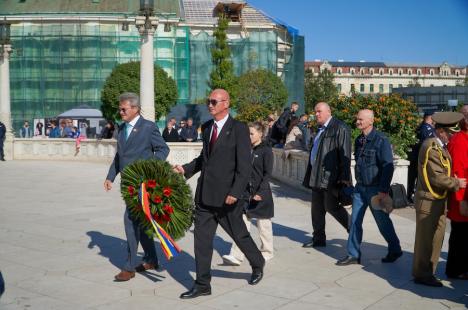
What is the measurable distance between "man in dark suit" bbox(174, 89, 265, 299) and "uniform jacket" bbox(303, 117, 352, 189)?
6.17ft

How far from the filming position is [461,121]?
21.4 ft

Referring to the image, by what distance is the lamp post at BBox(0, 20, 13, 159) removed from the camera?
28.8 metres

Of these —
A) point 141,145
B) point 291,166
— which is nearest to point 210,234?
point 141,145

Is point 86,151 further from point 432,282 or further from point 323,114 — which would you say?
point 432,282

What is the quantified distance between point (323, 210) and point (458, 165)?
8.01 ft

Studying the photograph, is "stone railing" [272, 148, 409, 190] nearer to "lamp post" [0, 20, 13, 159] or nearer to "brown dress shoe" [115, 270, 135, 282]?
"brown dress shoe" [115, 270, 135, 282]

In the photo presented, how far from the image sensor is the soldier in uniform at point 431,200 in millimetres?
6320

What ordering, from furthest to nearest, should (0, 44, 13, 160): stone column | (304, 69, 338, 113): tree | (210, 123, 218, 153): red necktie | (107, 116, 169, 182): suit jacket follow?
(304, 69, 338, 113): tree < (0, 44, 13, 160): stone column < (107, 116, 169, 182): suit jacket < (210, 123, 218, 153): red necktie

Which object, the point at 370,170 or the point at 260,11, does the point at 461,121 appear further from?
the point at 260,11

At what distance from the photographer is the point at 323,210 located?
8508 mm

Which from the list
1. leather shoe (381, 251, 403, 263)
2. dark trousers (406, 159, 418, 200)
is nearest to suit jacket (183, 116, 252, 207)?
leather shoe (381, 251, 403, 263)

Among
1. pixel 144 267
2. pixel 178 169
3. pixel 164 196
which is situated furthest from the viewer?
pixel 144 267

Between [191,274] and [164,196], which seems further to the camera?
[191,274]

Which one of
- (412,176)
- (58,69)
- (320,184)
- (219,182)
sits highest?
(58,69)
